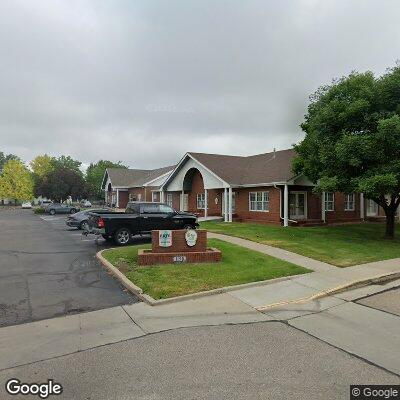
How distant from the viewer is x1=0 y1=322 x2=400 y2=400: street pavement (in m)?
4.16

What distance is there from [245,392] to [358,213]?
2666cm

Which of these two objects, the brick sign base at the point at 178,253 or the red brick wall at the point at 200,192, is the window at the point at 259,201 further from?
the brick sign base at the point at 178,253

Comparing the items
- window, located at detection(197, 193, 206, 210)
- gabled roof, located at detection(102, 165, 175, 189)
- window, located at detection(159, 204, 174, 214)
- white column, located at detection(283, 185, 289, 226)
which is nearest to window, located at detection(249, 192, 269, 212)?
white column, located at detection(283, 185, 289, 226)

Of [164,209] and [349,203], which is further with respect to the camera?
[349,203]

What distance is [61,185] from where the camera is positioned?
55.1m

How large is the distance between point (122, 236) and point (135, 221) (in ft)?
2.98

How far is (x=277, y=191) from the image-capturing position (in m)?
23.7

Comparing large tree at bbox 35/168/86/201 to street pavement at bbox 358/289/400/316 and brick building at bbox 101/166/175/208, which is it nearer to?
Answer: brick building at bbox 101/166/175/208

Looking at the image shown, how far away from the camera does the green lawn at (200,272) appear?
8633mm

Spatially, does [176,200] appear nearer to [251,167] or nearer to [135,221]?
[251,167]

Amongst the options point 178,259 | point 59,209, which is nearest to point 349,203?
point 178,259

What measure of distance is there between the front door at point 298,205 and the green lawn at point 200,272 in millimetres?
12419

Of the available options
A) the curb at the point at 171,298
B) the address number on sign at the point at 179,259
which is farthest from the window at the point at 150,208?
the curb at the point at 171,298

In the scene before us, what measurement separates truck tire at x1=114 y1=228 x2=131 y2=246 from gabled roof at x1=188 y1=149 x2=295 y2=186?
1097cm
